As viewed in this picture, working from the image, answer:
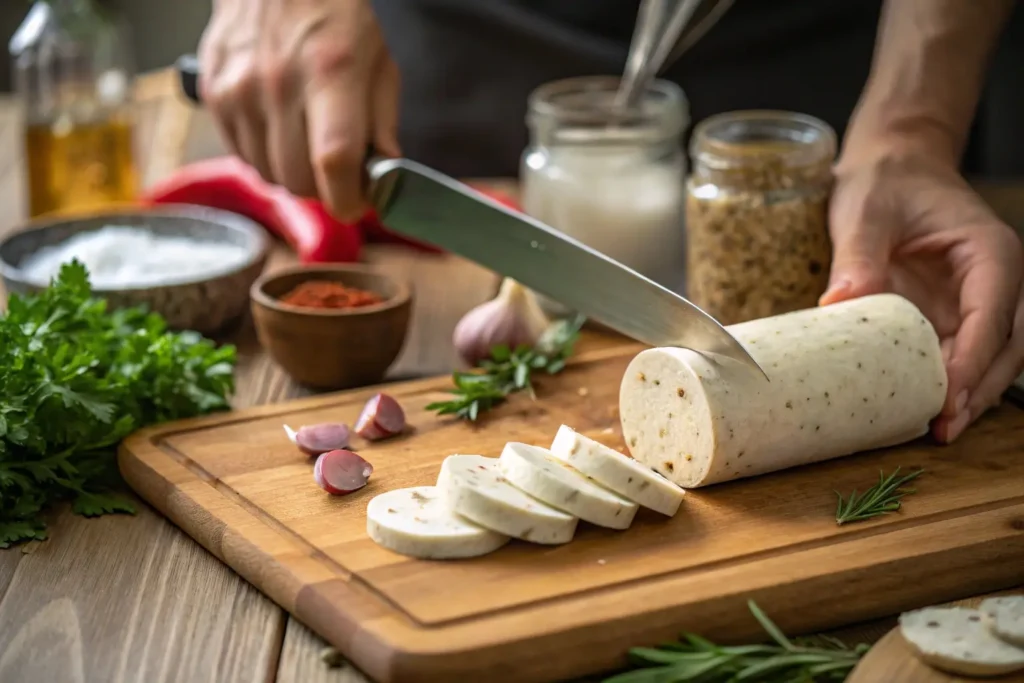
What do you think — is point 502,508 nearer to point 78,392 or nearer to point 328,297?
point 78,392

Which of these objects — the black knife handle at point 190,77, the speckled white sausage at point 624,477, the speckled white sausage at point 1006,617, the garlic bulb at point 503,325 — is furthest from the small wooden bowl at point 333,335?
the speckled white sausage at point 1006,617

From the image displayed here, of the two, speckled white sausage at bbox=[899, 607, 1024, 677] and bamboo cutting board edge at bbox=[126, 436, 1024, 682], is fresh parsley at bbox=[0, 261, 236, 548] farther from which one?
speckled white sausage at bbox=[899, 607, 1024, 677]

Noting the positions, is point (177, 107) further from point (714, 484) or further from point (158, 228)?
point (714, 484)

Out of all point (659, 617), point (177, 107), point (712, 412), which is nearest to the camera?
point (659, 617)

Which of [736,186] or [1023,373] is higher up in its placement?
[736,186]

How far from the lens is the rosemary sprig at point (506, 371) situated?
2.78m

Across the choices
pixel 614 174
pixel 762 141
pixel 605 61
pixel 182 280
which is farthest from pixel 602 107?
pixel 182 280

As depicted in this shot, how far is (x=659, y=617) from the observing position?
2010 mm

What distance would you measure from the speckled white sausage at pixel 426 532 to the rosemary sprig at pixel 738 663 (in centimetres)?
32

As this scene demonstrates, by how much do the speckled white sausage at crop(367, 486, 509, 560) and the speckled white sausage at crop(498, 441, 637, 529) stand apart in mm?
103

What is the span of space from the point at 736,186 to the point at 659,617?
1387 mm

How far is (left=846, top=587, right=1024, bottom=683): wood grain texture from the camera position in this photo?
1893 mm

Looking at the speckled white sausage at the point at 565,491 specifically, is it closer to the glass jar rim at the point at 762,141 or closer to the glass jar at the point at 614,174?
the glass jar rim at the point at 762,141

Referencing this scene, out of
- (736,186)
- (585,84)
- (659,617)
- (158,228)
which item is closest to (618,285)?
(736,186)
